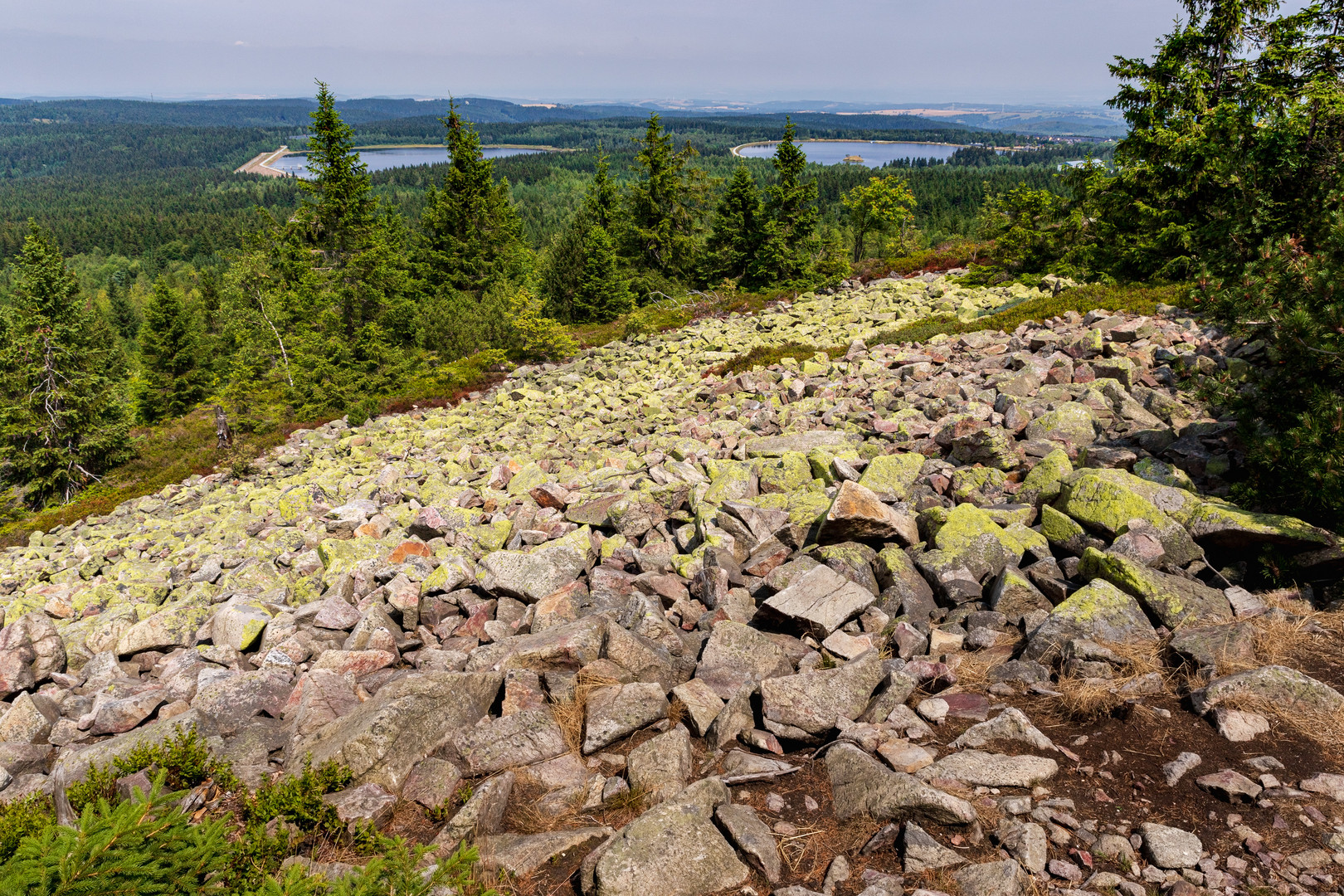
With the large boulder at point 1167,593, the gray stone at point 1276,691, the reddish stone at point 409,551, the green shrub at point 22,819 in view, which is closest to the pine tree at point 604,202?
the reddish stone at point 409,551

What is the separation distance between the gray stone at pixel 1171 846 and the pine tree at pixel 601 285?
39.4 metres

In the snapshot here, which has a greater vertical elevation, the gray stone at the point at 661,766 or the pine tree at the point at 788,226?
the pine tree at the point at 788,226

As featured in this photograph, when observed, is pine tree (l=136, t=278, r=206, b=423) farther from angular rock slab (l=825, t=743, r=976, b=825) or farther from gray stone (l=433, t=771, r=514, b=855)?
angular rock slab (l=825, t=743, r=976, b=825)

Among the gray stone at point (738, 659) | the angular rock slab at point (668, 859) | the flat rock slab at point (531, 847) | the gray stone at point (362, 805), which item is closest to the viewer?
the angular rock slab at point (668, 859)

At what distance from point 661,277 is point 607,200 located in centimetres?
780

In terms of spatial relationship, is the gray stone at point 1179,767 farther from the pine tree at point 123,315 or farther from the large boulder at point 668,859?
the pine tree at point 123,315

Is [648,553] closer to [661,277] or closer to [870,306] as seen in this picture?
[870,306]

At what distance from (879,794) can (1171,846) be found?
1608 mm

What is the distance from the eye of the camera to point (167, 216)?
627 feet

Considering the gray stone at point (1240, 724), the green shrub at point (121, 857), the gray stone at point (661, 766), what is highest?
the green shrub at point (121, 857)

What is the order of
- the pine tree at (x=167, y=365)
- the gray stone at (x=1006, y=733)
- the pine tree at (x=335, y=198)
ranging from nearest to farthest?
the gray stone at (x=1006, y=733) → the pine tree at (x=335, y=198) → the pine tree at (x=167, y=365)

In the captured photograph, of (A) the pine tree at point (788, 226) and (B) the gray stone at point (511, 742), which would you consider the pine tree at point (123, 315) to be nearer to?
(A) the pine tree at point (788, 226)

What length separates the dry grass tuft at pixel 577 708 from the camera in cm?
565

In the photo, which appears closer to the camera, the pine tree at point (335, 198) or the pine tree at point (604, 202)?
the pine tree at point (335, 198)
